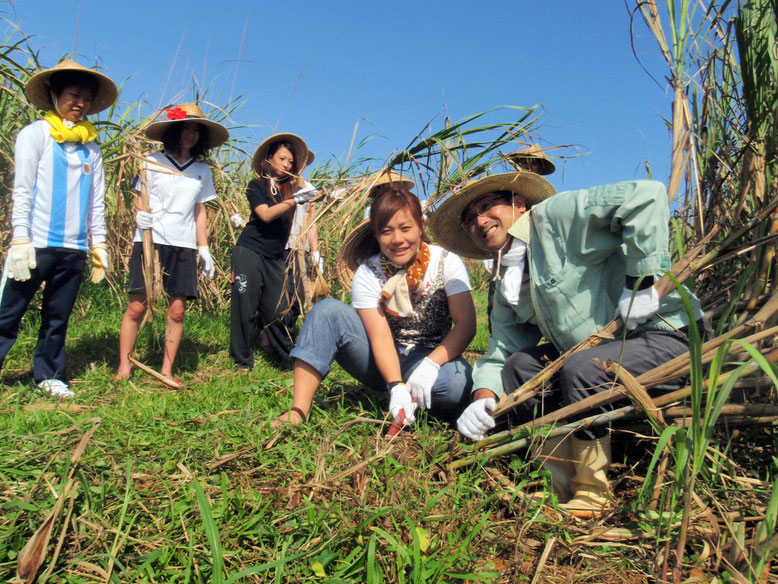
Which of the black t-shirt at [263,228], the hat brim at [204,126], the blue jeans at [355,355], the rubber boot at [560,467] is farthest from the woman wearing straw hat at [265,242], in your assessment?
the rubber boot at [560,467]

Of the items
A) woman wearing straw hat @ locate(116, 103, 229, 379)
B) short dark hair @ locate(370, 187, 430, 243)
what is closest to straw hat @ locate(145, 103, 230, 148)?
woman wearing straw hat @ locate(116, 103, 229, 379)

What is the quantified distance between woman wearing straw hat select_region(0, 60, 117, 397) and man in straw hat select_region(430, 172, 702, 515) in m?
2.03

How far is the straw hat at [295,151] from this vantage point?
3888mm

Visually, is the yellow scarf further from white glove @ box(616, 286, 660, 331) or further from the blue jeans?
white glove @ box(616, 286, 660, 331)

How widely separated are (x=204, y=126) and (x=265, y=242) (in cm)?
83

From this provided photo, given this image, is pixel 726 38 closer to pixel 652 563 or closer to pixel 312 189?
pixel 652 563

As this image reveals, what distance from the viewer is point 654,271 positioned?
1812 millimetres

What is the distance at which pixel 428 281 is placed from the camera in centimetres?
256

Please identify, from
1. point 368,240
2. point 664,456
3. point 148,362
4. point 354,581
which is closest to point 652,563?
point 664,456

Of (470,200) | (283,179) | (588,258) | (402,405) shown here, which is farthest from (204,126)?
(588,258)

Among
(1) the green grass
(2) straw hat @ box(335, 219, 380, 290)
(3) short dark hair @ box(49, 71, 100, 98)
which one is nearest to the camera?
(1) the green grass

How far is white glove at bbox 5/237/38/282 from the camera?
2.84 metres

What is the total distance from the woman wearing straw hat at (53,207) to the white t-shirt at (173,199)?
0.30 meters

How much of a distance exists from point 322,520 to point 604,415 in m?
0.90
